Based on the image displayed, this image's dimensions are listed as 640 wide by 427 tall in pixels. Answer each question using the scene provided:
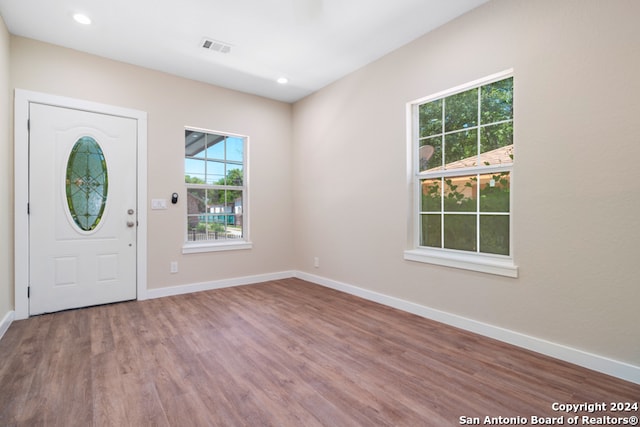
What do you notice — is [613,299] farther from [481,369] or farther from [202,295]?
[202,295]

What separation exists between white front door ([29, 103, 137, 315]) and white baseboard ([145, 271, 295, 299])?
0.27 metres

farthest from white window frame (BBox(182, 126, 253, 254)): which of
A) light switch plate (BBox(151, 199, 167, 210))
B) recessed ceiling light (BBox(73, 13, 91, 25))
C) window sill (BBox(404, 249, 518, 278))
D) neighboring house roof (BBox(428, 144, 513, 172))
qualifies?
neighboring house roof (BBox(428, 144, 513, 172))

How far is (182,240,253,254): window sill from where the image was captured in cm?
414

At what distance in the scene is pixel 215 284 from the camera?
432 cm

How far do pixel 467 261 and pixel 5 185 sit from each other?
14.1 feet

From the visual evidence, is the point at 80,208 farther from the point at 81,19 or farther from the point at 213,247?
the point at 81,19

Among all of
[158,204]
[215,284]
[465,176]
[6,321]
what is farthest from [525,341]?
[6,321]

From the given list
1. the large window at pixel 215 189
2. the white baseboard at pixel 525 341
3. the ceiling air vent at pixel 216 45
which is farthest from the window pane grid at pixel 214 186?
the white baseboard at pixel 525 341

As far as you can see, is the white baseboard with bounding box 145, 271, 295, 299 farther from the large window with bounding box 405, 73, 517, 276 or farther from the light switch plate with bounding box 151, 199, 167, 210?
the large window with bounding box 405, 73, 517, 276

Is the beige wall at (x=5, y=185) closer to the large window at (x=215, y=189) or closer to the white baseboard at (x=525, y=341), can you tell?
the large window at (x=215, y=189)

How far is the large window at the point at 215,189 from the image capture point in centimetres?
427

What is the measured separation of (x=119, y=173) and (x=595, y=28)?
14.8 feet

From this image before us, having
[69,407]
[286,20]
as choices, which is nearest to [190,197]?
[286,20]

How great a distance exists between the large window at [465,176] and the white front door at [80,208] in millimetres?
3258
